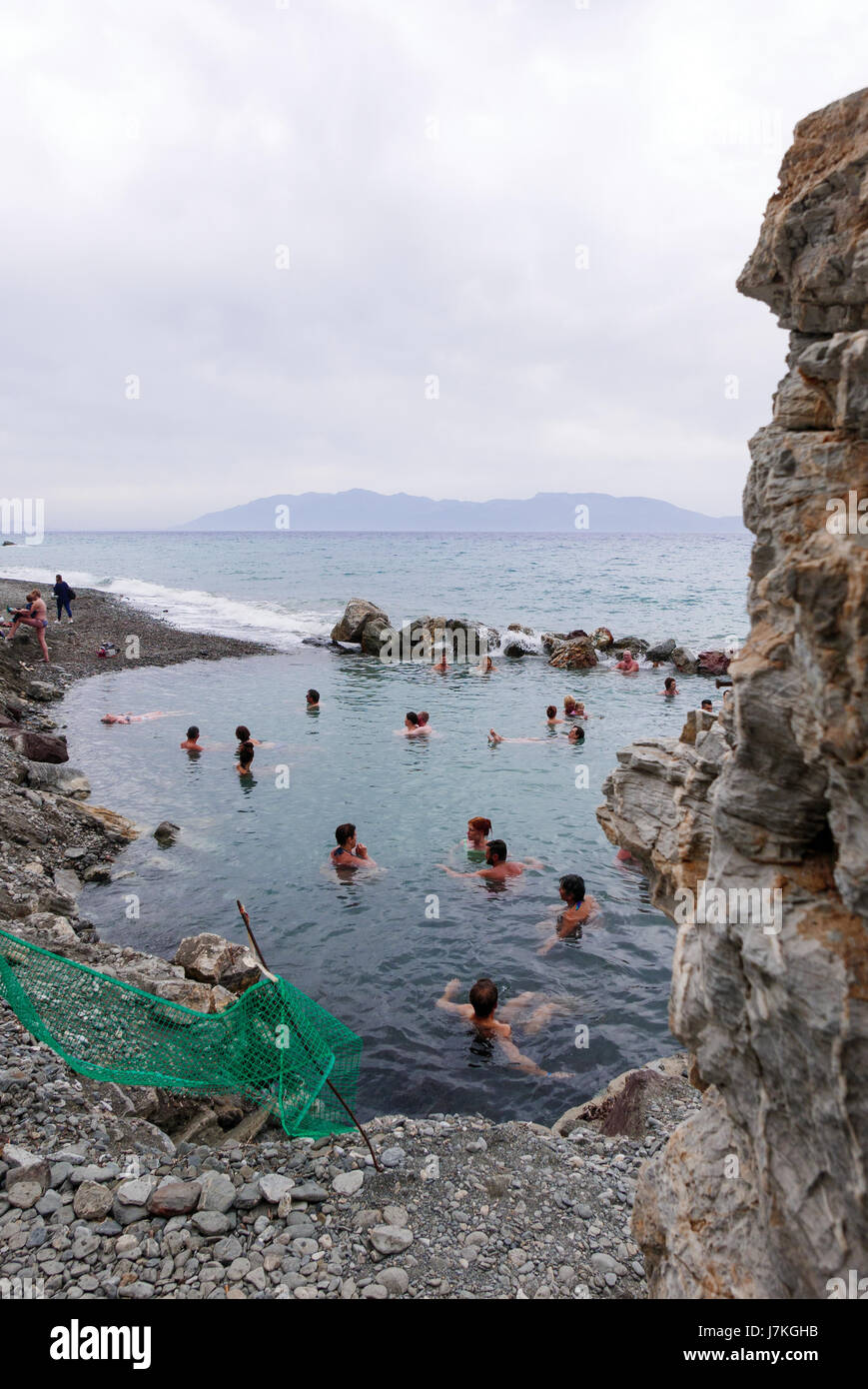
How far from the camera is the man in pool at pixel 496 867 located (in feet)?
40.5

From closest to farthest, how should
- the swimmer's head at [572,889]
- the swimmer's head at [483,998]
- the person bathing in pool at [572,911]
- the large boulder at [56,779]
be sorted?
the swimmer's head at [483,998], the person bathing in pool at [572,911], the swimmer's head at [572,889], the large boulder at [56,779]

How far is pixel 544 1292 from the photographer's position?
15.5ft

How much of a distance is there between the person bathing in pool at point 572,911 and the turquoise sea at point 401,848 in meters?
0.19

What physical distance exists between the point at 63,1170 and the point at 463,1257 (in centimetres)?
283

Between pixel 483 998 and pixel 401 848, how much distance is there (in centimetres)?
540

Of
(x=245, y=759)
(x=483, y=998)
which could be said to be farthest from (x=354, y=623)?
(x=483, y=998)

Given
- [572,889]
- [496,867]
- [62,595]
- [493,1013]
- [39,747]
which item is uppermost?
[62,595]

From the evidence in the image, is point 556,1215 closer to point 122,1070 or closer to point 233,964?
point 122,1070

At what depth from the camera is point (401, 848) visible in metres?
13.9

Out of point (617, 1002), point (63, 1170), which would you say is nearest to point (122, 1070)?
point (63, 1170)

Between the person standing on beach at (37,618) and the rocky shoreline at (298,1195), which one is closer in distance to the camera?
the rocky shoreline at (298,1195)

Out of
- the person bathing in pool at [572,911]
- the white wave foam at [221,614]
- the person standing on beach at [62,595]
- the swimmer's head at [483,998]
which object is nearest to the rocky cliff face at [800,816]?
the swimmer's head at [483,998]

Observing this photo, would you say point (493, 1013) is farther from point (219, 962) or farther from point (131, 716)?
point (131, 716)

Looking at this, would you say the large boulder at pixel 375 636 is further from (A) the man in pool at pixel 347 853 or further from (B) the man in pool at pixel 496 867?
(B) the man in pool at pixel 496 867
